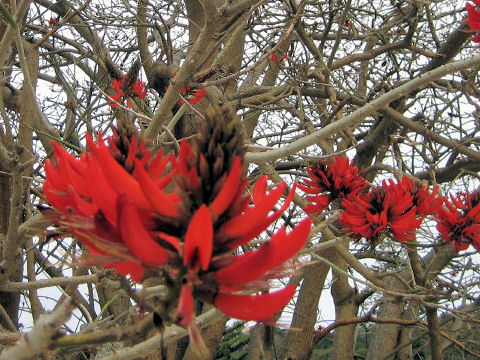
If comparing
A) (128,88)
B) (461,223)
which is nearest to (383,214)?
(461,223)

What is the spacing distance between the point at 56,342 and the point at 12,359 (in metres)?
0.04

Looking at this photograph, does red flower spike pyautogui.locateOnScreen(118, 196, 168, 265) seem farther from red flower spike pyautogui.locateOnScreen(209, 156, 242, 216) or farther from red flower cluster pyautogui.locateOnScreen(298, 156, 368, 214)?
red flower cluster pyautogui.locateOnScreen(298, 156, 368, 214)

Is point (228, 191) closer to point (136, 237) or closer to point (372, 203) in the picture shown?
point (136, 237)

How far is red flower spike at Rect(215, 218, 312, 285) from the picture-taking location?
466 mm

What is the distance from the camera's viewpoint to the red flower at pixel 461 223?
69.8 inches

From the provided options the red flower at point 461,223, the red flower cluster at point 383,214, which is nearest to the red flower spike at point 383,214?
the red flower cluster at point 383,214

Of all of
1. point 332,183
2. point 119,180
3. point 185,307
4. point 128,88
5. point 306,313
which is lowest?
point 185,307

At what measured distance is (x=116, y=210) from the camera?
0.47 meters

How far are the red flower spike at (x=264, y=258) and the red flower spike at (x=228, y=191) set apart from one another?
5cm

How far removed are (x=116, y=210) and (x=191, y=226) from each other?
0.22ft

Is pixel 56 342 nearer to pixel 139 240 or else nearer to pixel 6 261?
Result: pixel 139 240

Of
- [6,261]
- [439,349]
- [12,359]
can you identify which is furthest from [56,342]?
[439,349]

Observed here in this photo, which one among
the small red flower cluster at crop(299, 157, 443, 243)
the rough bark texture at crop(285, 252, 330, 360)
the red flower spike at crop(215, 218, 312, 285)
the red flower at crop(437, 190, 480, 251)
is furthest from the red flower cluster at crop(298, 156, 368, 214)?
the red flower spike at crop(215, 218, 312, 285)

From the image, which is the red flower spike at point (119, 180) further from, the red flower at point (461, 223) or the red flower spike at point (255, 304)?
the red flower at point (461, 223)
